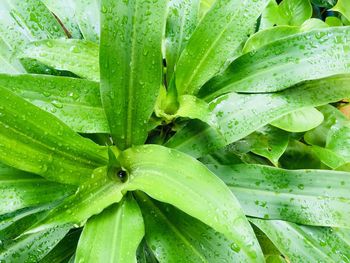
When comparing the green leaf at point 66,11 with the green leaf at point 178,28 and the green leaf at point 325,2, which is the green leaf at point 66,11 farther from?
the green leaf at point 325,2

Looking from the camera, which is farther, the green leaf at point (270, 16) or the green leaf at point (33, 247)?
the green leaf at point (270, 16)

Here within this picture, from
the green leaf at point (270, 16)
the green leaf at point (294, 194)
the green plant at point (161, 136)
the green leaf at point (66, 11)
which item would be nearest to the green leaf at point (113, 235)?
the green plant at point (161, 136)

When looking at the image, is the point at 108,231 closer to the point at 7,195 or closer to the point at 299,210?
the point at 7,195

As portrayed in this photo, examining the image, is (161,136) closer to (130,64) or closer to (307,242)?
(130,64)

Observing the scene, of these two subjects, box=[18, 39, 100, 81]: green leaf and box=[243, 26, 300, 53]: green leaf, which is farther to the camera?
box=[243, 26, 300, 53]: green leaf

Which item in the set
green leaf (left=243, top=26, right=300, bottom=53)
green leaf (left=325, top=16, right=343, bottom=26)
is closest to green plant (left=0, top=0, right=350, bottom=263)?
green leaf (left=243, top=26, right=300, bottom=53)

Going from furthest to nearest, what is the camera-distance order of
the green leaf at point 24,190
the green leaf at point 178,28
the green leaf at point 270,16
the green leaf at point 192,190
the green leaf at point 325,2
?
1. the green leaf at point 325,2
2. the green leaf at point 270,16
3. the green leaf at point 178,28
4. the green leaf at point 24,190
5. the green leaf at point 192,190

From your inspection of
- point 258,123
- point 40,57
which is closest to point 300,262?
point 258,123

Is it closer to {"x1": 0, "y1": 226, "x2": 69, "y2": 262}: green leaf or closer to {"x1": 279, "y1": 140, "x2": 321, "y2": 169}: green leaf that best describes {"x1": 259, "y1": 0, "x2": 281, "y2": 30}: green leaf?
{"x1": 279, "y1": 140, "x2": 321, "y2": 169}: green leaf
